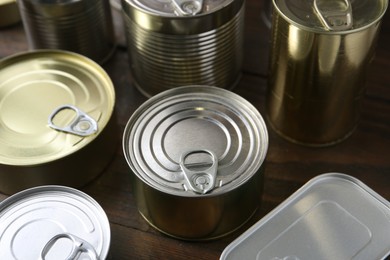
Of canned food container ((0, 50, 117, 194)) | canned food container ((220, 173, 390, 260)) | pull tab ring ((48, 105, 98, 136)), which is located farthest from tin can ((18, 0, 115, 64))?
canned food container ((220, 173, 390, 260))

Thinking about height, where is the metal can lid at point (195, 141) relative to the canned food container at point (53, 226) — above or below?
above

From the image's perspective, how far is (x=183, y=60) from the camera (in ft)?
3.35

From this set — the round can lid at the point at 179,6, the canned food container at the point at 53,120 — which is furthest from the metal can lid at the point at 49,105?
the round can lid at the point at 179,6

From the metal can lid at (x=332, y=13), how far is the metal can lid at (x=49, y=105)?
1.03ft

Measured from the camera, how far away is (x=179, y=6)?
988 mm

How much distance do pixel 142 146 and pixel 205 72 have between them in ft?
0.65

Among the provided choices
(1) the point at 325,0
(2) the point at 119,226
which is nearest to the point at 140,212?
(2) the point at 119,226

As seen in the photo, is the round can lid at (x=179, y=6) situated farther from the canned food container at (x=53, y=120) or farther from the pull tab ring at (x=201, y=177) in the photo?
the pull tab ring at (x=201, y=177)

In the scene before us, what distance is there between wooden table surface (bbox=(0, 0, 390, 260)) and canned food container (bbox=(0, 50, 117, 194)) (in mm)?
60

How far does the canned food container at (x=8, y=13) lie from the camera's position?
4.01 feet

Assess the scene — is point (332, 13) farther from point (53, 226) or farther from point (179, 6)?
point (53, 226)

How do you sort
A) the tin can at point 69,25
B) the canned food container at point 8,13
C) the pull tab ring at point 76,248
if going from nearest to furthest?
the pull tab ring at point 76,248
the tin can at point 69,25
the canned food container at point 8,13

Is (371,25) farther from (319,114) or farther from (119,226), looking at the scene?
(119,226)

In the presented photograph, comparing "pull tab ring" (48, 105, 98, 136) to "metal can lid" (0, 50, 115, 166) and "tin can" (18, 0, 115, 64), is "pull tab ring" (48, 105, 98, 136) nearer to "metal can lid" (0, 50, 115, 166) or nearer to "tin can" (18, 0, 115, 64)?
"metal can lid" (0, 50, 115, 166)
